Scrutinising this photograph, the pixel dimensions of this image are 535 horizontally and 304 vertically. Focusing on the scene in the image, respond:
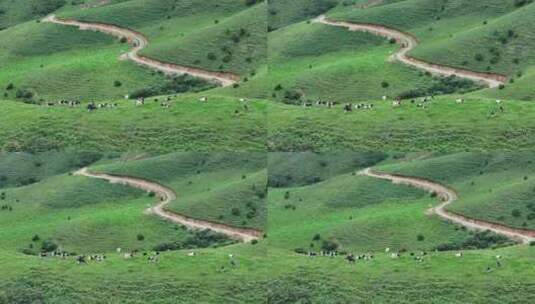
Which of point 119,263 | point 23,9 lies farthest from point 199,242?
point 23,9

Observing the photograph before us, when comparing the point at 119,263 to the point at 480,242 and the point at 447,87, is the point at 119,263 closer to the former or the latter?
the point at 480,242

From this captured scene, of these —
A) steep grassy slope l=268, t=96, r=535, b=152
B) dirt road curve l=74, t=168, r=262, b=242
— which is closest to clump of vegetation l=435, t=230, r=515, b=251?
steep grassy slope l=268, t=96, r=535, b=152

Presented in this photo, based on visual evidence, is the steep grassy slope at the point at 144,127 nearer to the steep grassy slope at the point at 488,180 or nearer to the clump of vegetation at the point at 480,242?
the steep grassy slope at the point at 488,180

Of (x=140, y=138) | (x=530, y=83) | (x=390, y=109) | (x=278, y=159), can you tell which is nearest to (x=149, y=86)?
(x=140, y=138)

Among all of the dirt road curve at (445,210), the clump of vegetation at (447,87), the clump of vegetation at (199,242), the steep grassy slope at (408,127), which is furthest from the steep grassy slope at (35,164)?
the clump of vegetation at (447,87)

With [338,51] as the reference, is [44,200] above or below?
below

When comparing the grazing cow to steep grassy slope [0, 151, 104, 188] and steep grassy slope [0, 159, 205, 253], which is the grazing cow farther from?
steep grassy slope [0, 151, 104, 188]

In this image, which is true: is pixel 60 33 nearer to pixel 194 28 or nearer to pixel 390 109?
pixel 194 28
